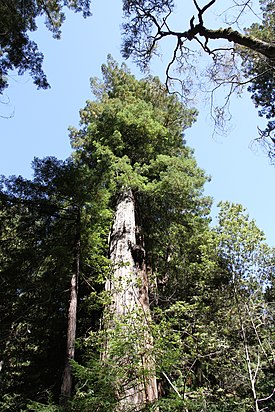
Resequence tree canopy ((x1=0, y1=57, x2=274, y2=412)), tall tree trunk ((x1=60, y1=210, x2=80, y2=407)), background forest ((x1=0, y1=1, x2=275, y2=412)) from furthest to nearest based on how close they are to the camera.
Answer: tree canopy ((x1=0, y1=57, x2=274, y2=412)) < background forest ((x1=0, y1=1, x2=275, y2=412)) < tall tree trunk ((x1=60, y1=210, x2=80, y2=407))

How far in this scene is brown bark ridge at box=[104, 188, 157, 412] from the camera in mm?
3230

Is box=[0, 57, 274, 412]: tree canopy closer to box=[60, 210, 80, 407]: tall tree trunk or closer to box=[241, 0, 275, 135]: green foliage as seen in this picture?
box=[60, 210, 80, 407]: tall tree trunk

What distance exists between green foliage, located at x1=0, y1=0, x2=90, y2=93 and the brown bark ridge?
3.02m

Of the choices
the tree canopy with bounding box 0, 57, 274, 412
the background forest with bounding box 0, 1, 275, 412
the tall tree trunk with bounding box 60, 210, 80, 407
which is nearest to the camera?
the tall tree trunk with bounding box 60, 210, 80, 407

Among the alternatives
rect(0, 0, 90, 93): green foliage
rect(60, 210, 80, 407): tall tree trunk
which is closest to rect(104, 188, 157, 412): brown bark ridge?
rect(60, 210, 80, 407): tall tree trunk

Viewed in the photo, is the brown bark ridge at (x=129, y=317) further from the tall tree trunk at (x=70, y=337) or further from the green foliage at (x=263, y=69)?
the green foliage at (x=263, y=69)

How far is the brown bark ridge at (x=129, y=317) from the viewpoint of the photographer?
3.23 metres

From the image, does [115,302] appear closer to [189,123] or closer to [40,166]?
[40,166]

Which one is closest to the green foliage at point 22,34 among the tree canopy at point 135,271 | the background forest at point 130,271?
the background forest at point 130,271

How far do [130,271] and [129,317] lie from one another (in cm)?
120

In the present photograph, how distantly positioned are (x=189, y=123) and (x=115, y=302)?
6952 mm

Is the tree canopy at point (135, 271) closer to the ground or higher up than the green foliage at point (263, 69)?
closer to the ground

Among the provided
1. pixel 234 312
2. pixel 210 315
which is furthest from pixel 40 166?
pixel 234 312

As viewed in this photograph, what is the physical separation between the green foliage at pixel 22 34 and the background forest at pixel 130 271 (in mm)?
33
